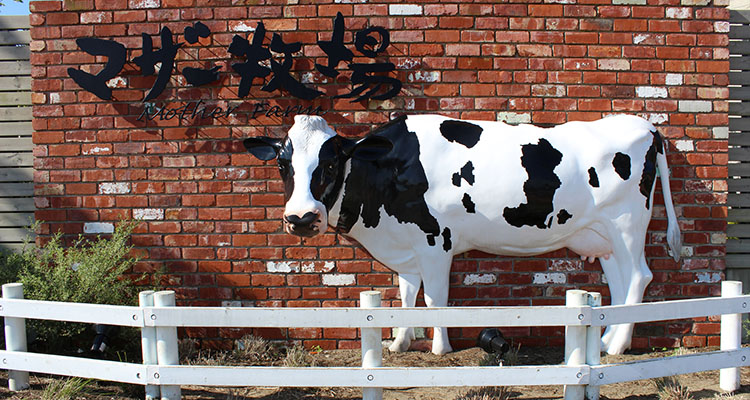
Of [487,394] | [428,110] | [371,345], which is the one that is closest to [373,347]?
[371,345]

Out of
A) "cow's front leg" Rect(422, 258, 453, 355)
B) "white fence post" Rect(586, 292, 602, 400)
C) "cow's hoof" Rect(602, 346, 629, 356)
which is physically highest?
"cow's front leg" Rect(422, 258, 453, 355)

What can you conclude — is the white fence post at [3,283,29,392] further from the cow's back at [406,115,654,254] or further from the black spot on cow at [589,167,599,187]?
the black spot on cow at [589,167,599,187]

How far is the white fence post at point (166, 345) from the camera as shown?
294 cm

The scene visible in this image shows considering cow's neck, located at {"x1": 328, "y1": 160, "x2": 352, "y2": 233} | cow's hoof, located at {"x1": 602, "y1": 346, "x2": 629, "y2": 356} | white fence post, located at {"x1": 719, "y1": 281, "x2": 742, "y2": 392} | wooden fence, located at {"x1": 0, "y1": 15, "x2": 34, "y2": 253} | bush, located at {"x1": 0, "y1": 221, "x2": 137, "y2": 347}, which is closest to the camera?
white fence post, located at {"x1": 719, "y1": 281, "x2": 742, "y2": 392}

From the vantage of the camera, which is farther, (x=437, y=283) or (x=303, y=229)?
(x=437, y=283)

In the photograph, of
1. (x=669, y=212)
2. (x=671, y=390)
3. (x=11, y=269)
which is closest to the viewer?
(x=671, y=390)

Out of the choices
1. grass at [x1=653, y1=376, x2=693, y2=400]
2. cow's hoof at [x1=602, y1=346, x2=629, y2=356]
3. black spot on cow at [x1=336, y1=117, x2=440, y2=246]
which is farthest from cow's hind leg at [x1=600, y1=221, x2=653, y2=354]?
black spot on cow at [x1=336, y1=117, x2=440, y2=246]

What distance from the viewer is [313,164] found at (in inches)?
131

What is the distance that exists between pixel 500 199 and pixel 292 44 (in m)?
1.91

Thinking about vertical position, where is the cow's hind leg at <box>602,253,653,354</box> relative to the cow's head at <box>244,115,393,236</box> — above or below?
below

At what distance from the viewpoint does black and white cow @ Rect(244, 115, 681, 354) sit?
3604 millimetres

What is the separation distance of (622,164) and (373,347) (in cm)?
218

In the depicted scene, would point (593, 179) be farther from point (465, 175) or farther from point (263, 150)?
point (263, 150)

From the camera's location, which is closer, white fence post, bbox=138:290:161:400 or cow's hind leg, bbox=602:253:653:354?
white fence post, bbox=138:290:161:400
